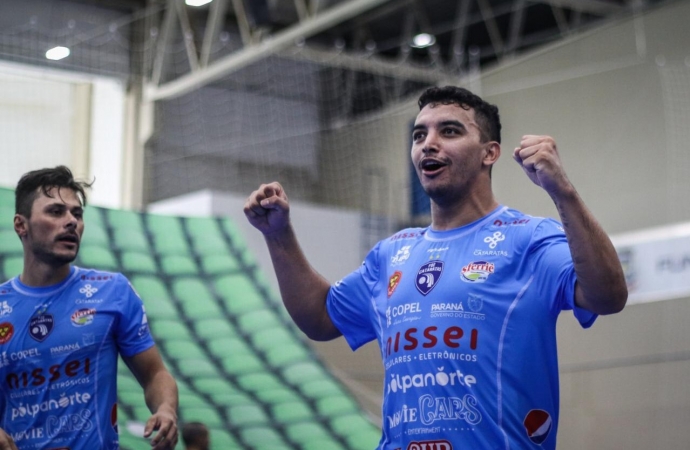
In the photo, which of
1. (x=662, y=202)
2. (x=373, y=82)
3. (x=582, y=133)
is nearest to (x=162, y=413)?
(x=662, y=202)

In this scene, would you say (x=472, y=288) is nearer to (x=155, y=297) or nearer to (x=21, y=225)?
(x=21, y=225)

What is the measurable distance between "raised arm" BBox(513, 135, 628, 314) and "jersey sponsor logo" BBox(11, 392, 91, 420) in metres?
2.10

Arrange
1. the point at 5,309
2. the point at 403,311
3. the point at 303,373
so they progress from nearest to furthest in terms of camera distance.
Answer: the point at 403,311, the point at 5,309, the point at 303,373

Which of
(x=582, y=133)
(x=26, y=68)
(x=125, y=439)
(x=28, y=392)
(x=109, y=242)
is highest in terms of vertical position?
(x=26, y=68)

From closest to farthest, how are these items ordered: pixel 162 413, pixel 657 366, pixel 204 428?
1. pixel 162 413
2. pixel 204 428
3. pixel 657 366

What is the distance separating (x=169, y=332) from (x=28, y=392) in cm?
420

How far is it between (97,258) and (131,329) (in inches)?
167

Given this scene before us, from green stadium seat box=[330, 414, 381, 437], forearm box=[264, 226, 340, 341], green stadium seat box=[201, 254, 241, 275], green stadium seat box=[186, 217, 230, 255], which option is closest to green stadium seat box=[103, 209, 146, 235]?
green stadium seat box=[186, 217, 230, 255]

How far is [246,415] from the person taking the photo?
718 cm

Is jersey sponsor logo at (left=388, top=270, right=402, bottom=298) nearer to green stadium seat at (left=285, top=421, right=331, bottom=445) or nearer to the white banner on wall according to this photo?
green stadium seat at (left=285, top=421, right=331, bottom=445)

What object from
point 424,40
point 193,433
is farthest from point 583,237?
point 424,40

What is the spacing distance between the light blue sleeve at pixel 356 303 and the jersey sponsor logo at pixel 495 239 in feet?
1.54

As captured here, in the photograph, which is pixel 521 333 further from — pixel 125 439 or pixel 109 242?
pixel 109 242

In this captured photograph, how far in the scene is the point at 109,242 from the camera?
323 inches
